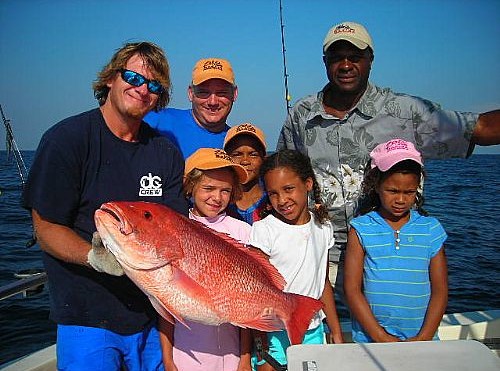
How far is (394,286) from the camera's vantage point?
304 cm

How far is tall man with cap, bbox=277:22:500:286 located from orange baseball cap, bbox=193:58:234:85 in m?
0.75

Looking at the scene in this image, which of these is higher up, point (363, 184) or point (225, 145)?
point (225, 145)

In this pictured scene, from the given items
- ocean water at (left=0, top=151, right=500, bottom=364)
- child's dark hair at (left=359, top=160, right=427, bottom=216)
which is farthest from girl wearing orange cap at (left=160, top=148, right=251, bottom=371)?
ocean water at (left=0, top=151, right=500, bottom=364)

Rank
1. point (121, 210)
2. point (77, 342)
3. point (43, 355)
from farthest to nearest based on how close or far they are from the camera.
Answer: point (43, 355) < point (77, 342) < point (121, 210)

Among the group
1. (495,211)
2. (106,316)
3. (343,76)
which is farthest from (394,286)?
(495,211)

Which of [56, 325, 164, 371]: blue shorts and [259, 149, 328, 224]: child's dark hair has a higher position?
[259, 149, 328, 224]: child's dark hair

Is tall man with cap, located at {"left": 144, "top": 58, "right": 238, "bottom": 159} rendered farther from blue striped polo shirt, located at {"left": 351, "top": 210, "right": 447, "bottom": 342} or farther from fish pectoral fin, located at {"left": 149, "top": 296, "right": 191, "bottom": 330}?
fish pectoral fin, located at {"left": 149, "top": 296, "right": 191, "bottom": 330}

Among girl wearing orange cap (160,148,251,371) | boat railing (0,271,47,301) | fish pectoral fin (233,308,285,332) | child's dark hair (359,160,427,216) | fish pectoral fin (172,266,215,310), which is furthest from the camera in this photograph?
boat railing (0,271,47,301)

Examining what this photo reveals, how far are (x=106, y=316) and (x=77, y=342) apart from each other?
0.21 metres

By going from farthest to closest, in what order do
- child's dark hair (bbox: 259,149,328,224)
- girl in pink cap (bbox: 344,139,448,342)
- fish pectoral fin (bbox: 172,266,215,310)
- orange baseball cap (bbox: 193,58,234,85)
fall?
1. orange baseball cap (bbox: 193,58,234,85)
2. child's dark hair (bbox: 259,149,328,224)
3. girl in pink cap (bbox: 344,139,448,342)
4. fish pectoral fin (bbox: 172,266,215,310)

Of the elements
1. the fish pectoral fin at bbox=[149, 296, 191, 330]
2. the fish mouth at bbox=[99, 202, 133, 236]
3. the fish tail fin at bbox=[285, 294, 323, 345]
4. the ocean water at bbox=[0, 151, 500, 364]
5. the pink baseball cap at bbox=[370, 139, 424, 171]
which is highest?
the pink baseball cap at bbox=[370, 139, 424, 171]

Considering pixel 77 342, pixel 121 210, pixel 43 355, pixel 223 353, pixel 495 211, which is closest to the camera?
pixel 121 210

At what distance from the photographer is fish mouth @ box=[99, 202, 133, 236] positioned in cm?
210

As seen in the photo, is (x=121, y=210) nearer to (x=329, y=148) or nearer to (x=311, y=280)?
(x=311, y=280)
